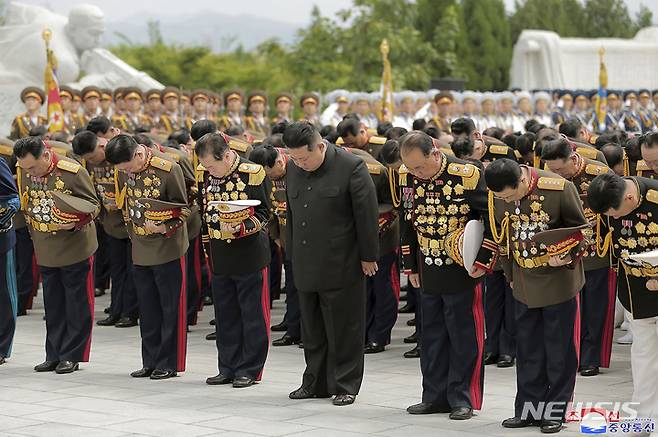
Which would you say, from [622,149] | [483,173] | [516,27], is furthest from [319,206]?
[516,27]

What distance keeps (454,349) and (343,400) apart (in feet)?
2.82

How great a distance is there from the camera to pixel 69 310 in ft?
32.9

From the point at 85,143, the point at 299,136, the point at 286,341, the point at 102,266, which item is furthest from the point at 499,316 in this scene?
the point at 102,266

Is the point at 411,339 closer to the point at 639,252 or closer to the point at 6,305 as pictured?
the point at 6,305

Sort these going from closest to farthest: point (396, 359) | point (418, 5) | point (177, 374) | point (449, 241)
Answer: point (449, 241) < point (177, 374) < point (396, 359) < point (418, 5)

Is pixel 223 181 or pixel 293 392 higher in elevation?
pixel 223 181

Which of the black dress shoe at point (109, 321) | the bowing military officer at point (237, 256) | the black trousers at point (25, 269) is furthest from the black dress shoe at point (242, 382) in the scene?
the black trousers at point (25, 269)

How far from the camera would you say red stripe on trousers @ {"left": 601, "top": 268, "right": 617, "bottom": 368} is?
32.3ft

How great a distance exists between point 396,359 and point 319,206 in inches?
99.3

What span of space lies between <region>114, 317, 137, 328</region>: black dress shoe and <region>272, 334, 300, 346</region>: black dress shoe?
1761 mm

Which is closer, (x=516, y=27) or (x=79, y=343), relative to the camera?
(x=79, y=343)

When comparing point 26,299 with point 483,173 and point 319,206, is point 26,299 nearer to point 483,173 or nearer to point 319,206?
point 319,206

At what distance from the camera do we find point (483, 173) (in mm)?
8266

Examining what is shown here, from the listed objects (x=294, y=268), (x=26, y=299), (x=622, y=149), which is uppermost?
(x=622, y=149)
